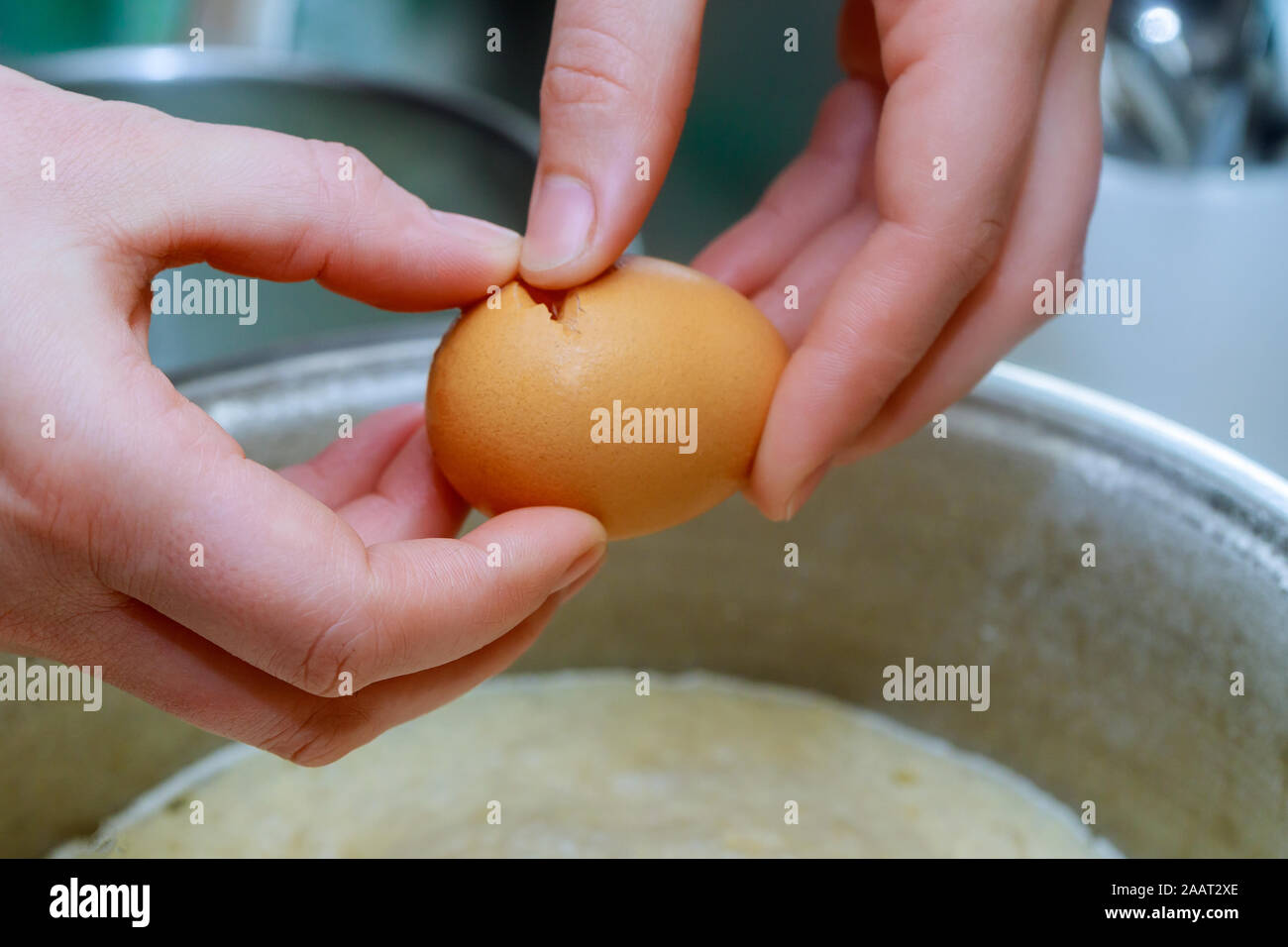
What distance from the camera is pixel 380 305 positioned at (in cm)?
69

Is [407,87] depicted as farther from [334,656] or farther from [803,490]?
[334,656]

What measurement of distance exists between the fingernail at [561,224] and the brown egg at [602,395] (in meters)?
0.03

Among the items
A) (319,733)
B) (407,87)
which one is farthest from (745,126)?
(319,733)

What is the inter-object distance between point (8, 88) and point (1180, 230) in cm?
129

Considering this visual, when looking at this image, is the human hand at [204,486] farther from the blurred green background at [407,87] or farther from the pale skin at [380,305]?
the blurred green background at [407,87]

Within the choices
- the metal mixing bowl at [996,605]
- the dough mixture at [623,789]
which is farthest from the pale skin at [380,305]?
the dough mixture at [623,789]

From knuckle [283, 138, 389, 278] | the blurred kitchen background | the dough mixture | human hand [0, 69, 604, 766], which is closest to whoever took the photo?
human hand [0, 69, 604, 766]

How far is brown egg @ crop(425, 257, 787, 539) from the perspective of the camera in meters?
0.62

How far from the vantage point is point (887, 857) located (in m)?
0.86

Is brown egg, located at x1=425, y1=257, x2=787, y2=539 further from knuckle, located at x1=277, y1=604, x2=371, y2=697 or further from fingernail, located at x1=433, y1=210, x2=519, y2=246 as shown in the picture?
knuckle, located at x1=277, y1=604, x2=371, y2=697

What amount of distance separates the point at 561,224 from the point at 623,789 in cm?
51

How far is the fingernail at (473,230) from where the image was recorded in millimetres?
643

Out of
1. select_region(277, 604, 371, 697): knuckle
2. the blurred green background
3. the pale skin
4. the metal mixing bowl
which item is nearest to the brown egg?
the pale skin
